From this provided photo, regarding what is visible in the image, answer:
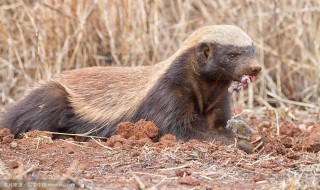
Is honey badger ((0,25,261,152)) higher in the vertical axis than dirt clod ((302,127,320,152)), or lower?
higher

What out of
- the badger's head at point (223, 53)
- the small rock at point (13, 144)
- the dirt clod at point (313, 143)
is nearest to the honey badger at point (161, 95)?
the badger's head at point (223, 53)

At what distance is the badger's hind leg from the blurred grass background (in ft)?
7.45

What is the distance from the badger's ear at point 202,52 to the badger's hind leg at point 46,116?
1315mm

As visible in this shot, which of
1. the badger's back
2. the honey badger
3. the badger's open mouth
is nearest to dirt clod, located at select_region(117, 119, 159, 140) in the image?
the honey badger

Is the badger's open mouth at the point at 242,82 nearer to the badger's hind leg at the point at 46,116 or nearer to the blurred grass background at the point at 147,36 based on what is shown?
the badger's hind leg at the point at 46,116

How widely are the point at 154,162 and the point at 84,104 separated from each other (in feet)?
6.46

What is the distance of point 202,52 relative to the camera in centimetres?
634

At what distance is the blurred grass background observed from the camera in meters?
9.28

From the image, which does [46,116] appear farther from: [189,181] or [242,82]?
[189,181]

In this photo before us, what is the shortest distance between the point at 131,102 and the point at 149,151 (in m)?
1.38

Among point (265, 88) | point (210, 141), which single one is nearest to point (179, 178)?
point (210, 141)

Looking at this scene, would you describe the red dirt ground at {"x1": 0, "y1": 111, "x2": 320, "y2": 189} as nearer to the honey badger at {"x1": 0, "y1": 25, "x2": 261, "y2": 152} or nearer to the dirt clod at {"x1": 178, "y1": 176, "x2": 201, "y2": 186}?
the dirt clod at {"x1": 178, "y1": 176, "x2": 201, "y2": 186}

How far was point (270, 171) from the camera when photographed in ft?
15.9

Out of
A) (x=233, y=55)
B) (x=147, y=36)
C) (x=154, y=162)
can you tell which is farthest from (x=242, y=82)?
(x=147, y=36)
